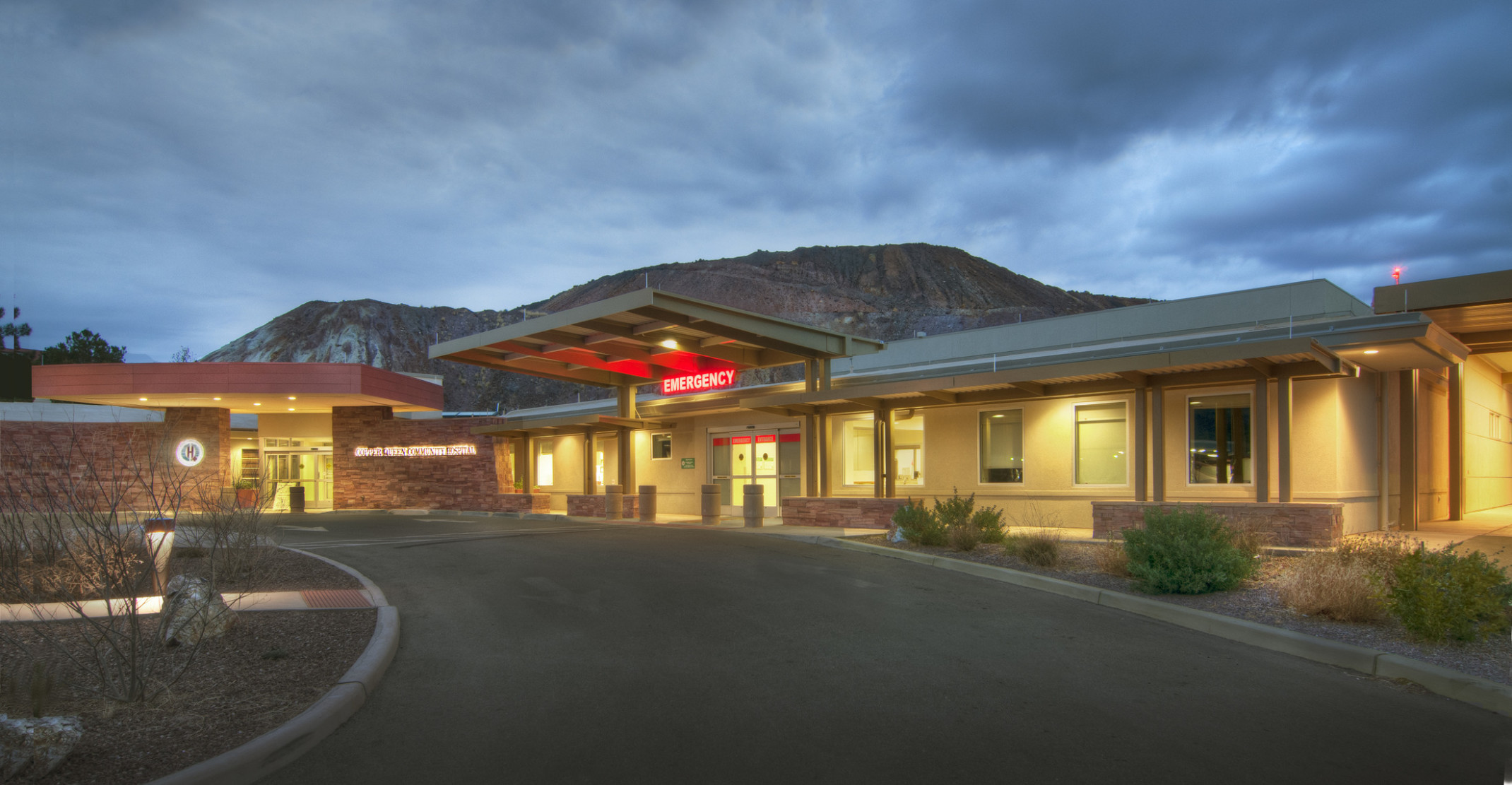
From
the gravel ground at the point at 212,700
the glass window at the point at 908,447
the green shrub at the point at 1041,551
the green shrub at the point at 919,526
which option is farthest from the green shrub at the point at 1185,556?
the glass window at the point at 908,447

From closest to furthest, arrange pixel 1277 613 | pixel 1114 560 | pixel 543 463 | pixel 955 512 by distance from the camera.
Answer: pixel 1277 613 → pixel 1114 560 → pixel 955 512 → pixel 543 463

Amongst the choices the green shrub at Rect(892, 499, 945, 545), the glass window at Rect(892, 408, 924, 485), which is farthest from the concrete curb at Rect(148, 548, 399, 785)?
the glass window at Rect(892, 408, 924, 485)

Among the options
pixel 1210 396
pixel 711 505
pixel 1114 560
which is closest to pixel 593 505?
pixel 711 505

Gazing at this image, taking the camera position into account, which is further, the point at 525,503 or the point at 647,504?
the point at 525,503

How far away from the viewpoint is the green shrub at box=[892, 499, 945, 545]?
14.1m

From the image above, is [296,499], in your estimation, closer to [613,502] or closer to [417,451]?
[417,451]

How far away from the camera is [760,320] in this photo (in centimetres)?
1953

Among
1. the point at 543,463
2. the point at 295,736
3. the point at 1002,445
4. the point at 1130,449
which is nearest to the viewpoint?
the point at 295,736

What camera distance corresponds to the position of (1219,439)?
15.5 meters

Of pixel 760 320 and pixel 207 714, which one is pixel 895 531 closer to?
pixel 760 320

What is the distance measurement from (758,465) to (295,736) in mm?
18974

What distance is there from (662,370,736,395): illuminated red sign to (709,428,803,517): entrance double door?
166cm

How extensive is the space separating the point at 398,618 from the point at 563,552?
582 centimetres

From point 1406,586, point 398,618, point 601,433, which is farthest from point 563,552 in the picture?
point 601,433
